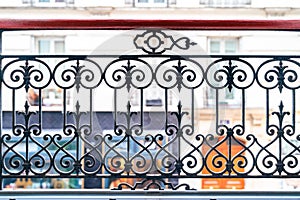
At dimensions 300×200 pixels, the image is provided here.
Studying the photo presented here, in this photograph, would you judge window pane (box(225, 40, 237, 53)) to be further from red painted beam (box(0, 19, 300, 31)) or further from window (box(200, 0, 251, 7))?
red painted beam (box(0, 19, 300, 31))

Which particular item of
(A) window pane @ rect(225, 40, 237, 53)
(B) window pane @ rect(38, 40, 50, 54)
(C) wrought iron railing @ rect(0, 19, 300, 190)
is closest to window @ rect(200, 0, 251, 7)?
(A) window pane @ rect(225, 40, 237, 53)

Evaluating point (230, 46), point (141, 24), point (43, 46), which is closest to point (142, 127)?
point (141, 24)

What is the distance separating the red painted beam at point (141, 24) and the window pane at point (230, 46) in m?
3.42

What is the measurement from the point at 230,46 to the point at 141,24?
3640 millimetres

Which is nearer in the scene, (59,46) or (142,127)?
(142,127)

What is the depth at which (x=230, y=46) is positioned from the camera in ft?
15.4

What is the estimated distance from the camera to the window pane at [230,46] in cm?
456

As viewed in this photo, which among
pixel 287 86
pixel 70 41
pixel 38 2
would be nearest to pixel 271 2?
pixel 70 41

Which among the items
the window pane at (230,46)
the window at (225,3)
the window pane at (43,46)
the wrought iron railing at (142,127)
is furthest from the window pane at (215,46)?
the wrought iron railing at (142,127)

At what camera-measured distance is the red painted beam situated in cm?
116

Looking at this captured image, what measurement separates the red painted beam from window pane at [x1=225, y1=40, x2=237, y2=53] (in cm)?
342

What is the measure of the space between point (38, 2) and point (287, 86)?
4.43m

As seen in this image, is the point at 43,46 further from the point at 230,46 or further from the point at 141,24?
the point at 141,24

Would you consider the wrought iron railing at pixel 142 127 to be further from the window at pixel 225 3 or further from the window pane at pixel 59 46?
the window at pixel 225 3
